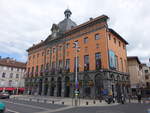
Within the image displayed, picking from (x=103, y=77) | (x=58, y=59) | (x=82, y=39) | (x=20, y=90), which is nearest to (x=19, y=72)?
(x=20, y=90)

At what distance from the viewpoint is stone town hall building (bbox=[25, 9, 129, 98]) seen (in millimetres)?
28734

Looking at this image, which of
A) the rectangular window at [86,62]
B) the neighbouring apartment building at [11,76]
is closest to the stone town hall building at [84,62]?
the rectangular window at [86,62]

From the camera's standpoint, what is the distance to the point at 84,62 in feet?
106

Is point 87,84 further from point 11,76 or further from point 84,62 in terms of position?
point 11,76

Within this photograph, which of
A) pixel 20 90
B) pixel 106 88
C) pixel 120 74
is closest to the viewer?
pixel 106 88

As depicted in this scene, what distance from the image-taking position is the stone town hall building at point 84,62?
94.3 ft

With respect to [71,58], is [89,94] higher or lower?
lower

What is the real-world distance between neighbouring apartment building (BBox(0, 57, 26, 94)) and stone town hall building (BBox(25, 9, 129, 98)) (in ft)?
45.3

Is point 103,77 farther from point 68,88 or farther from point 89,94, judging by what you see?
point 68,88

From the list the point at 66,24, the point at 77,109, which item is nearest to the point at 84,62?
the point at 66,24

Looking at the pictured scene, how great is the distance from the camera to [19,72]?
6106 centimetres

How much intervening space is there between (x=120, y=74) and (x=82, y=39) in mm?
13040

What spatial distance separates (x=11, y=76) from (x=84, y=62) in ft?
130

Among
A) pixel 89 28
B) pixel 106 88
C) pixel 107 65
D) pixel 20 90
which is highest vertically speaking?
pixel 89 28
